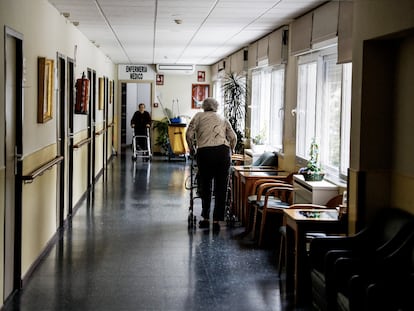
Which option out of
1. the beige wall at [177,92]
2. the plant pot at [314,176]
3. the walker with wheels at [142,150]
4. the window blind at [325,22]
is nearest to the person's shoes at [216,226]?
the plant pot at [314,176]

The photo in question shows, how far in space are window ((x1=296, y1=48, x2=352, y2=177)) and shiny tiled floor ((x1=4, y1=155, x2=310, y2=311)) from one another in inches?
50.0

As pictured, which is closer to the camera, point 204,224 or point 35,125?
point 35,125

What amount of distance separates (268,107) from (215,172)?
3.42 meters

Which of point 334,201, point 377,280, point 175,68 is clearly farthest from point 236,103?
point 377,280

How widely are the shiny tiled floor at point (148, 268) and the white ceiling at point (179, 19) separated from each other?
264cm

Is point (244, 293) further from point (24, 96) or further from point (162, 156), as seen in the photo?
point (162, 156)

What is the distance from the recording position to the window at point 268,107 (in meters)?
10.4

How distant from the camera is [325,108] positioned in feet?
25.5

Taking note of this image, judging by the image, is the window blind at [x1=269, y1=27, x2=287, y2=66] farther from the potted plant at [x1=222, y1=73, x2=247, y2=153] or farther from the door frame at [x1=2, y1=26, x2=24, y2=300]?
the door frame at [x1=2, y1=26, x2=24, y2=300]

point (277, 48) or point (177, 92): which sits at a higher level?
point (277, 48)

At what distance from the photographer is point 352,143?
206 inches

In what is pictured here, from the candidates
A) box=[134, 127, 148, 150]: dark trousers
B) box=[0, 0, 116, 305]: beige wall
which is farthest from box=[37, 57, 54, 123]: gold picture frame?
box=[134, 127, 148, 150]: dark trousers

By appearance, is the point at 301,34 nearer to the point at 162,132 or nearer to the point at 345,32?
the point at 345,32

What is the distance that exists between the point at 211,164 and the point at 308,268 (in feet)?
10.0
